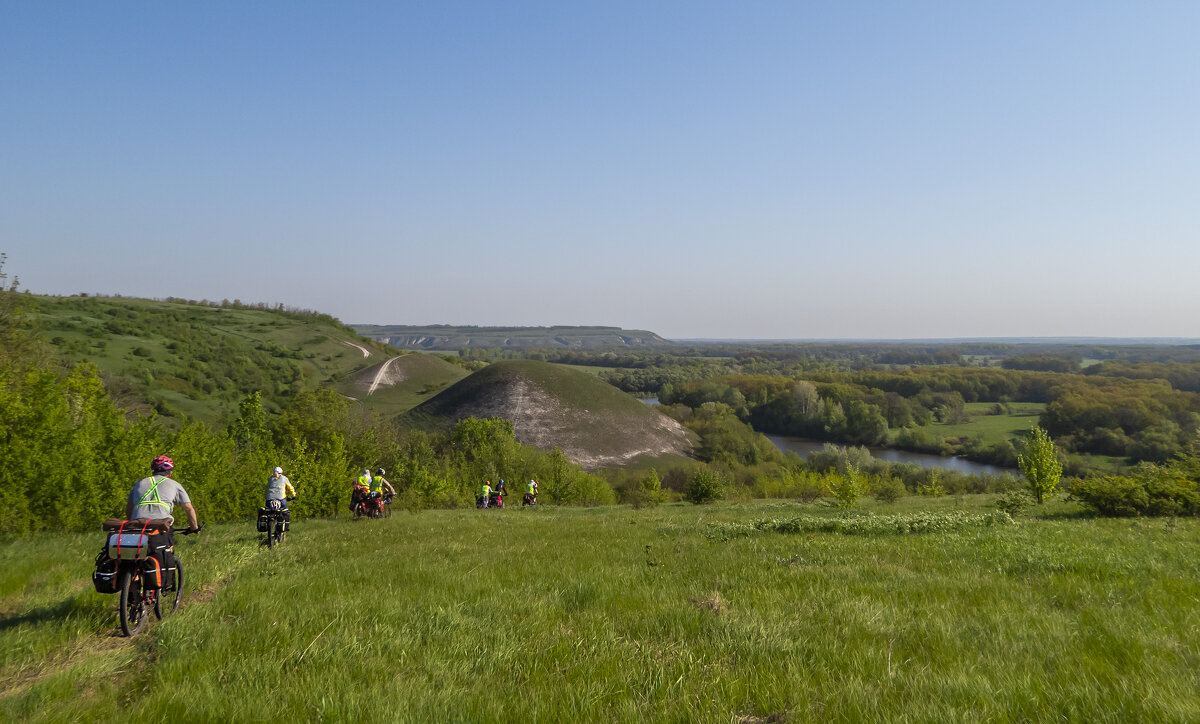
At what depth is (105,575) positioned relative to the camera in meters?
7.47

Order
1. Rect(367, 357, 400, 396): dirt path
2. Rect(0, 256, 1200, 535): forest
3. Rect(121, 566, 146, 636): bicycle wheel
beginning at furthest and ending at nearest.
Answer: Rect(367, 357, 400, 396): dirt path
Rect(0, 256, 1200, 535): forest
Rect(121, 566, 146, 636): bicycle wheel

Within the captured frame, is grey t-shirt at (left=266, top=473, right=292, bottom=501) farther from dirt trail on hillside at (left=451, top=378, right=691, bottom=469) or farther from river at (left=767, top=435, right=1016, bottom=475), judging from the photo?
river at (left=767, top=435, right=1016, bottom=475)

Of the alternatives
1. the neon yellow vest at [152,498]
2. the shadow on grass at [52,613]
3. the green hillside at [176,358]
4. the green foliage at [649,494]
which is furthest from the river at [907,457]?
the green hillside at [176,358]

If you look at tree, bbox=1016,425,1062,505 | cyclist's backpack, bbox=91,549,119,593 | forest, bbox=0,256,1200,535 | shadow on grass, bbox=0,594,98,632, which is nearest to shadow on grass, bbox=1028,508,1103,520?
forest, bbox=0,256,1200,535

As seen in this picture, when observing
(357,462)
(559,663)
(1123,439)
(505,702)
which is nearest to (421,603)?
(559,663)

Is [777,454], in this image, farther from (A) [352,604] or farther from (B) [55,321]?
(B) [55,321]

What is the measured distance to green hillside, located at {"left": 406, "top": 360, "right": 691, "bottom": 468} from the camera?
108 meters

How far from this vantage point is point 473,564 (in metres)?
11.7

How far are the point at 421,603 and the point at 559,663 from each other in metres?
3.18

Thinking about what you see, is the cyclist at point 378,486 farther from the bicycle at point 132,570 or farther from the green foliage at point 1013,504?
the green foliage at point 1013,504

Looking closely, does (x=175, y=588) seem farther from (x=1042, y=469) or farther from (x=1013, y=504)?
(x=1042, y=469)

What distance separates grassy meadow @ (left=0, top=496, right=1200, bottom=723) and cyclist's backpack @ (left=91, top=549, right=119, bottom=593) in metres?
0.55

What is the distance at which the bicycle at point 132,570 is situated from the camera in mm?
7414

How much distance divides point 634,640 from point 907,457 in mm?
154771
